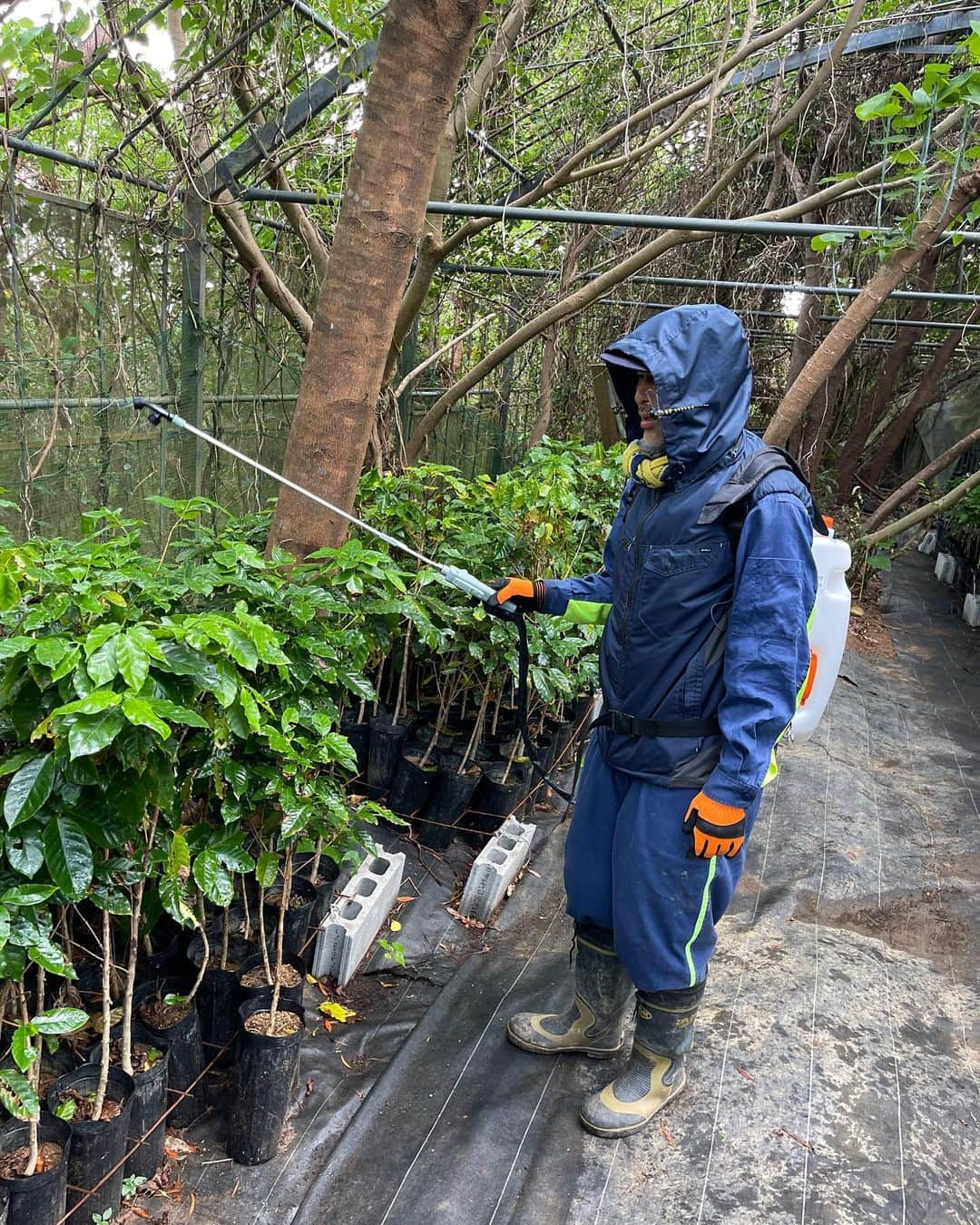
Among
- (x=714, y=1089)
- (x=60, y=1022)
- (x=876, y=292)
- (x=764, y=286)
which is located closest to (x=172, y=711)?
(x=60, y=1022)

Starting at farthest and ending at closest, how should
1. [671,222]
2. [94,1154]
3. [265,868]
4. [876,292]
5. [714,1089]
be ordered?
1. [876,292]
2. [671,222]
3. [714,1089]
4. [265,868]
5. [94,1154]

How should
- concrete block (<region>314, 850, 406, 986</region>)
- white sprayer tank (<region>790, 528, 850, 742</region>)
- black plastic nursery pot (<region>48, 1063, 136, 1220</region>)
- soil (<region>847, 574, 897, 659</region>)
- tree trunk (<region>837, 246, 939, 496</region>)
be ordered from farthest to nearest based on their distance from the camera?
1. tree trunk (<region>837, 246, 939, 496</region>)
2. soil (<region>847, 574, 897, 659</region>)
3. white sprayer tank (<region>790, 528, 850, 742</region>)
4. concrete block (<region>314, 850, 406, 986</region>)
5. black plastic nursery pot (<region>48, 1063, 136, 1220</region>)

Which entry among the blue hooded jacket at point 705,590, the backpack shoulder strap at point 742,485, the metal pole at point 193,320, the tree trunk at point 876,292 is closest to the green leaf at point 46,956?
the blue hooded jacket at point 705,590

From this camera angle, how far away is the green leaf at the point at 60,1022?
4.99ft

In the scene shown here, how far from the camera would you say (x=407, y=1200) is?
75.7 inches

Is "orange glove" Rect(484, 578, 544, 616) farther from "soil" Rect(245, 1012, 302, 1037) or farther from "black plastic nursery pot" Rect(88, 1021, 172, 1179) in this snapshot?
"black plastic nursery pot" Rect(88, 1021, 172, 1179)

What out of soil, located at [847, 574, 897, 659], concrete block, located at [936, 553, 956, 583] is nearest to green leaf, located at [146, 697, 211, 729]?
soil, located at [847, 574, 897, 659]

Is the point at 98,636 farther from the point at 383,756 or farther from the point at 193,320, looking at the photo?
the point at 193,320

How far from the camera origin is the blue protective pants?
2.08 m

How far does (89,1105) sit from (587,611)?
1658 mm

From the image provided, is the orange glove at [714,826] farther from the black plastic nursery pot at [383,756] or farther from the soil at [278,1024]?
the black plastic nursery pot at [383,756]

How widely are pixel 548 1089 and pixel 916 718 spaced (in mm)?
4306

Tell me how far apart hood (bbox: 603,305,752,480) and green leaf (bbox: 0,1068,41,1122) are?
1.77 meters

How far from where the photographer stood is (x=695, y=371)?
6.56ft
